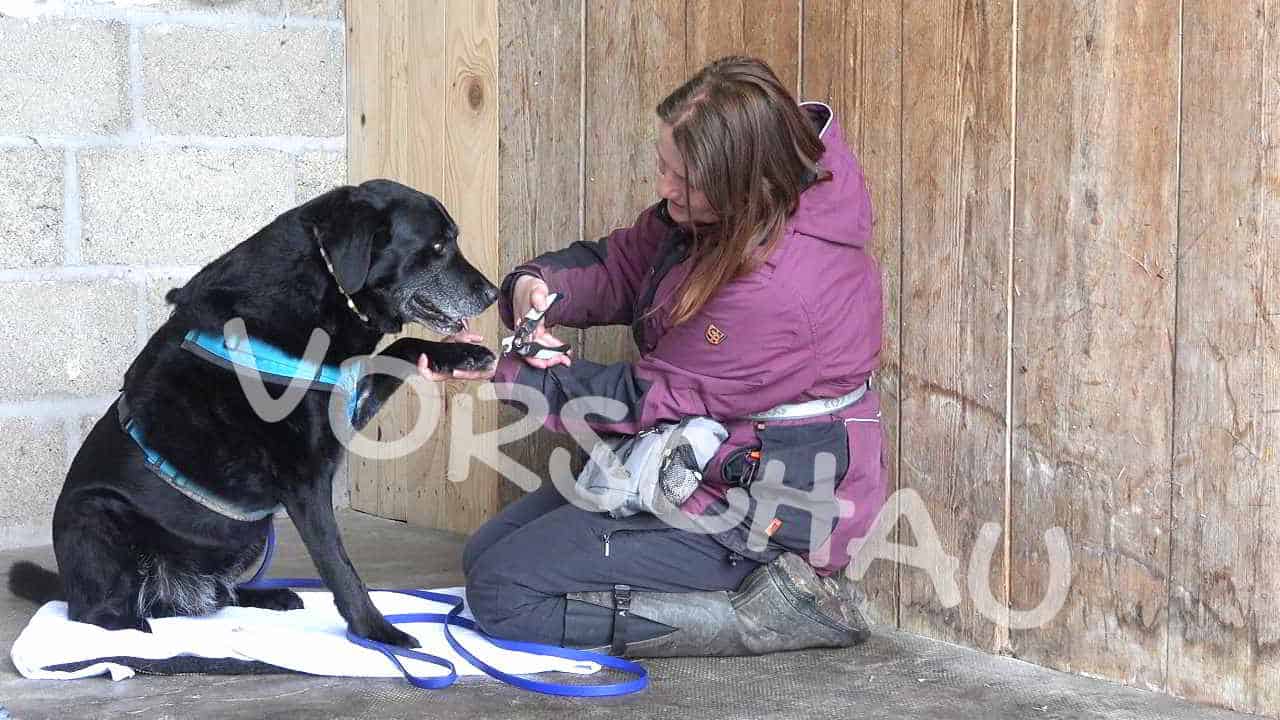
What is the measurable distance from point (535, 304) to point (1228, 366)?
130 centimetres

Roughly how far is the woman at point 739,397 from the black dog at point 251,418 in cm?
28

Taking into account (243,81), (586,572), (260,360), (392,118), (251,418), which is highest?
(243,81)

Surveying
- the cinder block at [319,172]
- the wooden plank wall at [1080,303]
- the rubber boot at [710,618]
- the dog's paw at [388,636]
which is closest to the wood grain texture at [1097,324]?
the wooden plank wall at [1080,303]

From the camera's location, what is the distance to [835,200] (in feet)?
8.06

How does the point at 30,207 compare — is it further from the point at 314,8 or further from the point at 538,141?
the point at 538,141

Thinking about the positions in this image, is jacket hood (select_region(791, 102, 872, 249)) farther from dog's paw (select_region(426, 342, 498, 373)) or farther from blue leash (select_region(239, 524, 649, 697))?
blue leash (select_region(239, 524, 649, 697))

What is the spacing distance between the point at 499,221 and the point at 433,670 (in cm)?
163

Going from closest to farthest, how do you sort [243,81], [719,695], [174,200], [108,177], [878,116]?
[719,695]
[878,116]
[108,177]
[174,200]
[243,81]

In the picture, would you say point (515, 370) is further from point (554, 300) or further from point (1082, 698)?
point (1082, 698)

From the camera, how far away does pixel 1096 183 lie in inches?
89.3

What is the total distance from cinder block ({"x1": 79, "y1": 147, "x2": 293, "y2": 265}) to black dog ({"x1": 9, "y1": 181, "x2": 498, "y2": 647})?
1386 mm

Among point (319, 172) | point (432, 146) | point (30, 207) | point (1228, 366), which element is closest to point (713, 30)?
point (432, 146)

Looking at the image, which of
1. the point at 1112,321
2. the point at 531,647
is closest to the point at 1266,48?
the point at 1112,321

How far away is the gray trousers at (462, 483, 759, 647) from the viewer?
2.50m
